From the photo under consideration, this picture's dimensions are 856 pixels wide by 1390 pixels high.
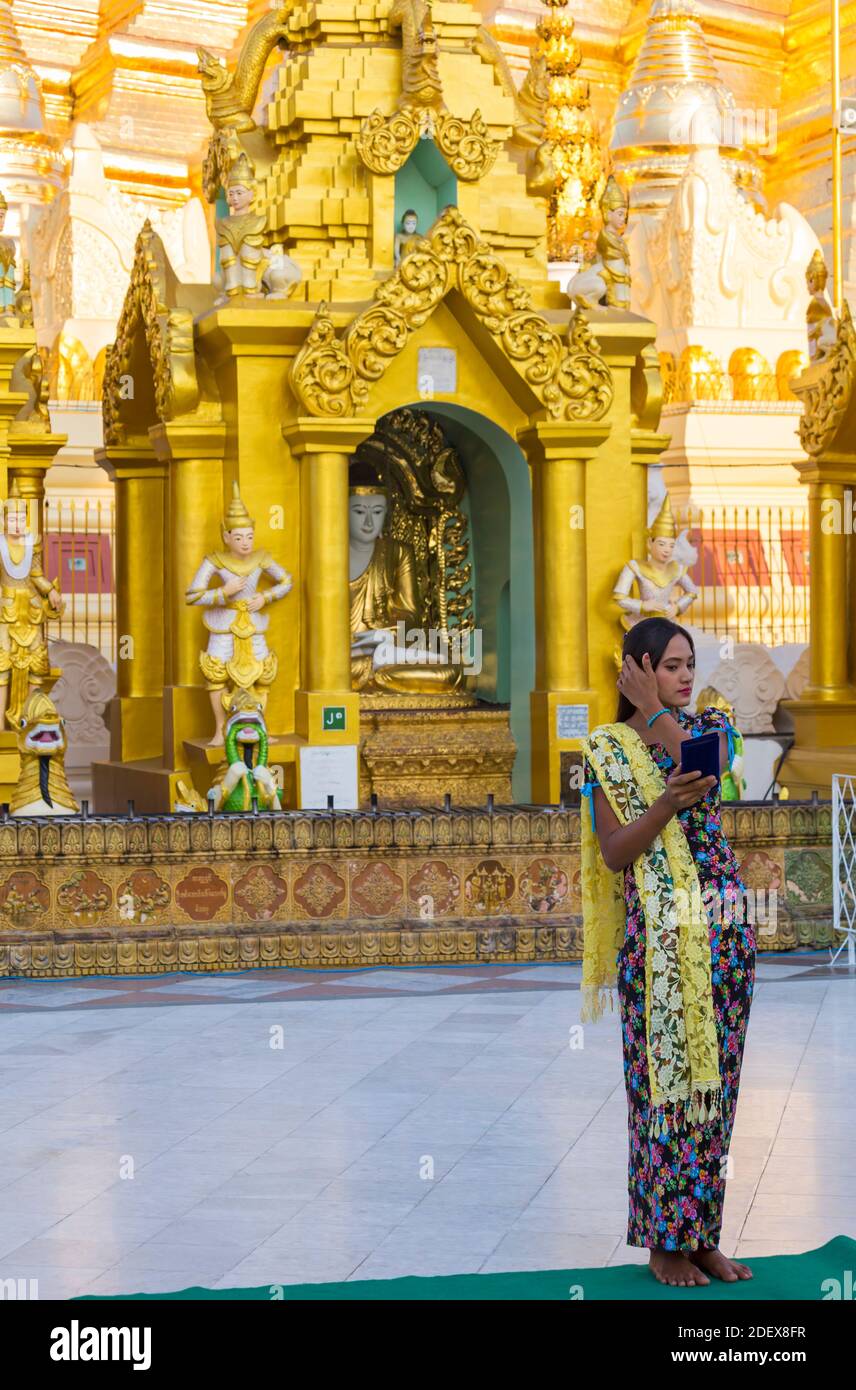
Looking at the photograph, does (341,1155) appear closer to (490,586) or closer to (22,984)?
(22,984)

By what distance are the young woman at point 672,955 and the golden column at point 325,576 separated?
21.0 feet

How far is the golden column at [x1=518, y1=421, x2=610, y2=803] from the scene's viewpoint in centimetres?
1201

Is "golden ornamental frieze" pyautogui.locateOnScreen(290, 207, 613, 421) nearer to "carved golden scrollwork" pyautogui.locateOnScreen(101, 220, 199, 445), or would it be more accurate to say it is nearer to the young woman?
"carved golden scrollwork" pyautogui.locateOnScreen(101, 220, 199, 445)

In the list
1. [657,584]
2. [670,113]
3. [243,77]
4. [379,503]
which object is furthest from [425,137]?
[670,113]

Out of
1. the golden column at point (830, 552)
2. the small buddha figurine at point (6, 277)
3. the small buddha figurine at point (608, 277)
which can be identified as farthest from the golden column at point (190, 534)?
the golden column at point (830, 552)

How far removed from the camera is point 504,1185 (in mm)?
6020

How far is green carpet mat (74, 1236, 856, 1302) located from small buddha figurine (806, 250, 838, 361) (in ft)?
31.4

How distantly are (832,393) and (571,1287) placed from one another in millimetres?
9639

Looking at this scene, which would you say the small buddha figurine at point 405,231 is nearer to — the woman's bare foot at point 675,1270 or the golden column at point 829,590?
the golden column at point 829,590

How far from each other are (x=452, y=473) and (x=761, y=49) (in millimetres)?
14251

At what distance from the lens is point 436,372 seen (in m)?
12.1

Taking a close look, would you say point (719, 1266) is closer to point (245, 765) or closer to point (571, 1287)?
point (571, 1287)

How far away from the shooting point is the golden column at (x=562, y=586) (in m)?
12.0

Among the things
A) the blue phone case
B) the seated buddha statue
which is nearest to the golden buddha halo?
the seated buddha statue
